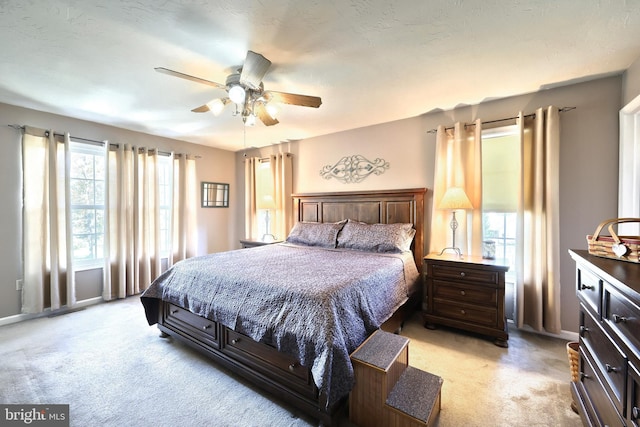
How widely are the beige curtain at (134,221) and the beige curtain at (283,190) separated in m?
1.62

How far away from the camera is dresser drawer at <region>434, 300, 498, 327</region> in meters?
2.43

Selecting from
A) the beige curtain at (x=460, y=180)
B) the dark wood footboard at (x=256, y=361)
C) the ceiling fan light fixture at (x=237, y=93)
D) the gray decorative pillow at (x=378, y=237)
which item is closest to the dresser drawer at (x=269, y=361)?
the dark wood footboard at (x=256, y=361)

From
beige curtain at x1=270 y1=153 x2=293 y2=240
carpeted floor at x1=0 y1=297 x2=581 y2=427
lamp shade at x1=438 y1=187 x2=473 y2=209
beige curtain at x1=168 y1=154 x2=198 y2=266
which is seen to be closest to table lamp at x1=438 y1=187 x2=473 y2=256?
lamp shade at x1=438 y1=187 x2=473 y2=209

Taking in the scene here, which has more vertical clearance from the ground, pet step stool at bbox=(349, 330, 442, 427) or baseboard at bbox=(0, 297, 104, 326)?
pet step stool at bbox=(349, 330, 442, 427)

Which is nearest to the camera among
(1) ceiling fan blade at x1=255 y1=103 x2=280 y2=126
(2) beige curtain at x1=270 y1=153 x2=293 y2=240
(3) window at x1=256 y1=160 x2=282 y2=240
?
(1) ceiling fan blade at x1=255 y1=103 x2=280 y2=126

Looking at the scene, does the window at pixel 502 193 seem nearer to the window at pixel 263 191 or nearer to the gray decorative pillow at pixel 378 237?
the gray decorative pillow at pixel 378 237

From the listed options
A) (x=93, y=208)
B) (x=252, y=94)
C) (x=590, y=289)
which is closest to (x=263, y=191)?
(x=93, y=208)

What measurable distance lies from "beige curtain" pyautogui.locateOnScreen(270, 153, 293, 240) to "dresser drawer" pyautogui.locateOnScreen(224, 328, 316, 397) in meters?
2.62

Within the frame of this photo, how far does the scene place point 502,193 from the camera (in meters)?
2.85

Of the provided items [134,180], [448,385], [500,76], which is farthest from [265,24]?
[134,180]

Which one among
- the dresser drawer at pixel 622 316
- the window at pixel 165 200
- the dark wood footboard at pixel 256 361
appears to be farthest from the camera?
the window at pixel 165 200

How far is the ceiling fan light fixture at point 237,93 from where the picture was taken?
195 cm

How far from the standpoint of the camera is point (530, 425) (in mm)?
1518

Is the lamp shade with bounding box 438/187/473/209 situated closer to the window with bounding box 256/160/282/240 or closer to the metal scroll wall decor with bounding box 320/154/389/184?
the metal scroll wall decor with bounding box 320/154/389/184
